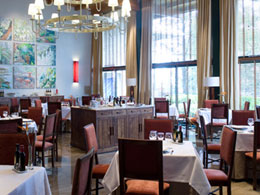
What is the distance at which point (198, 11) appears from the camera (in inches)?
400

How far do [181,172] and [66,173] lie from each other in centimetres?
275

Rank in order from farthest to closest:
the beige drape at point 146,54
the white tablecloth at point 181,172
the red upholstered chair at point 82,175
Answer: the beige drape at point 146,54 → the white tablecloth at point 181,172 → the red upholstered chair at point 82,175

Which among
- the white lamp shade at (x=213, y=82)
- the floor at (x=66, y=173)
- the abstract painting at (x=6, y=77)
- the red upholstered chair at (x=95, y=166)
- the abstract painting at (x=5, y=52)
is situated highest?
the abstract painting at (x=5, y=52)

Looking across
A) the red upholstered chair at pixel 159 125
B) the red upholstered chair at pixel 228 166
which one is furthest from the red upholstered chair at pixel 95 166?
the red upholstered chair at pixel 228 166

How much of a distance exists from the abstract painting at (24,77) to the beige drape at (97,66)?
305cm

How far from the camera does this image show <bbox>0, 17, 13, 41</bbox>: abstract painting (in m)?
12.2

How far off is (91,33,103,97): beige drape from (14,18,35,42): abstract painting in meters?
3.10

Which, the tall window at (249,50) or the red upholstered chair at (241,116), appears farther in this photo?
the tall window at (249,50)

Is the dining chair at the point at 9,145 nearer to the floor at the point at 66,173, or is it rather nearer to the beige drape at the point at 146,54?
the floor at the point at 66,173

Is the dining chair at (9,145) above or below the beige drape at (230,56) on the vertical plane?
below

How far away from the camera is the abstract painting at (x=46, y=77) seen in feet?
43.4

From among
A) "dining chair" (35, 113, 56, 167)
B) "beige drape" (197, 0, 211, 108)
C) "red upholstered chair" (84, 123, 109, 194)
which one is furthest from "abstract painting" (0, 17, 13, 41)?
"red upholstered chair" (84, 123, 109, 194)

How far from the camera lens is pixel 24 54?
1284cm

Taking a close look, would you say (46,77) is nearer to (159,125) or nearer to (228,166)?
(159,125)
